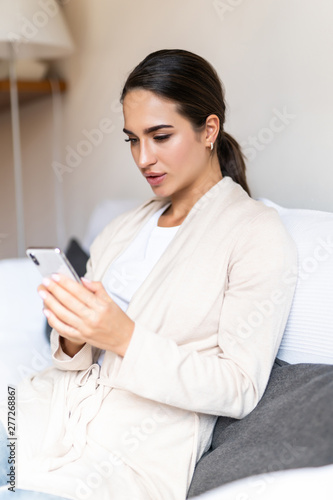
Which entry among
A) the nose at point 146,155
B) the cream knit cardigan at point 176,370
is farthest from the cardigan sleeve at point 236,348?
the nose at point 146,155

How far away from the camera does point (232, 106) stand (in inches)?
62.4

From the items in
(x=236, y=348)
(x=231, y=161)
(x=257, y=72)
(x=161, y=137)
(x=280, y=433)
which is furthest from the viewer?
(x=257, y=72)

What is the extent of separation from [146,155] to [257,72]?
1.80 ft

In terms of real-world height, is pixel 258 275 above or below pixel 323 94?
below

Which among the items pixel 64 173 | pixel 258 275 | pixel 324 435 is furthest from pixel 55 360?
pixel 64 173

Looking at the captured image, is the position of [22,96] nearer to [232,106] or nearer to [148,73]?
[232,106]

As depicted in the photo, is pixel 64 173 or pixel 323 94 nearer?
pixel 323 94

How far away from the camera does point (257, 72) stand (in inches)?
58.4

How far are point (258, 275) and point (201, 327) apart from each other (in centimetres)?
13

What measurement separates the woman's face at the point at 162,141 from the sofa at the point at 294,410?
0.22m

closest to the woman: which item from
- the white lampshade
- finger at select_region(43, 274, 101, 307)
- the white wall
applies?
finger at select_region(43, 274, 101, 307)

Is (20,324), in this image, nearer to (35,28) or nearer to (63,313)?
(63,313)

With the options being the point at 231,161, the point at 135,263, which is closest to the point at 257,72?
the point at 231,161

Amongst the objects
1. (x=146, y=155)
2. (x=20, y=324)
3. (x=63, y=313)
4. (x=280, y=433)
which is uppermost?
(x=146, y=155)
